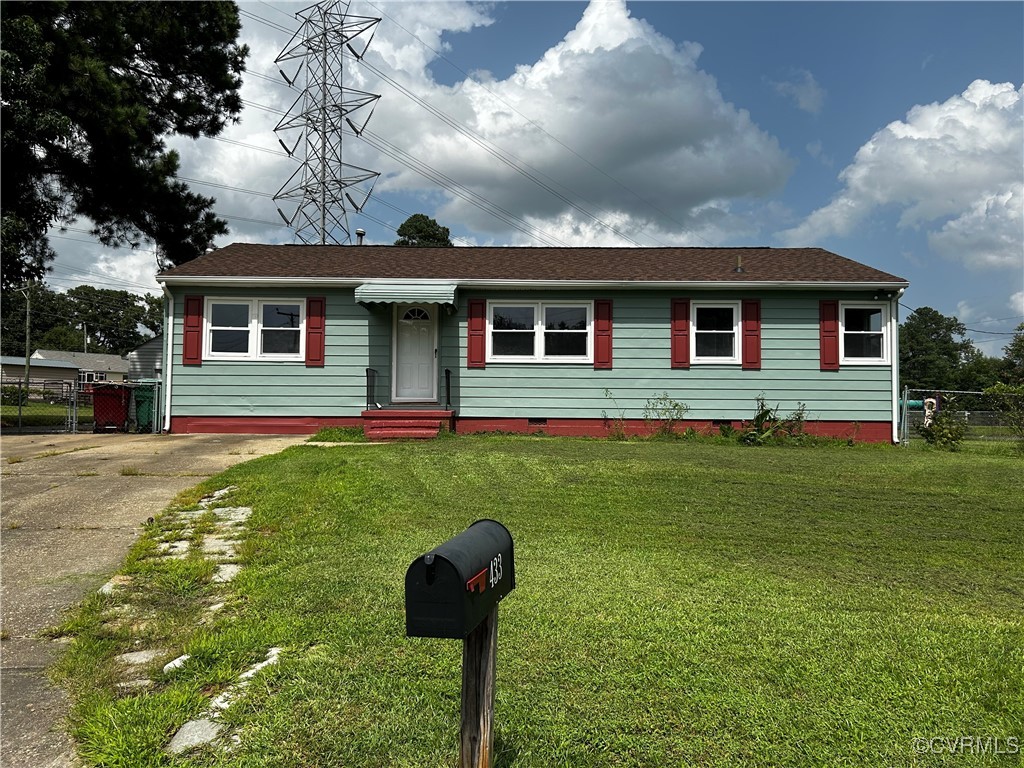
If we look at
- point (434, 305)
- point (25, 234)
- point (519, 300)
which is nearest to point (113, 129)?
point (25, 234)

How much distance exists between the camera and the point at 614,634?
3.15 meters

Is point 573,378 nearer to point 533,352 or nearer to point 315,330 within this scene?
point 533,352

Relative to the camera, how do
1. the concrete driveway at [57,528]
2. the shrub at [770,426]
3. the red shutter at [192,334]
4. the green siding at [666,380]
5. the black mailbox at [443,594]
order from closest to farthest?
the black mailbox at [443,594]
the concrete driveway at [57,528]
the shrub at [770,426]
the red shutter at [192,334]
the green siding at [666,380]

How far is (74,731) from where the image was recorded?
91.8 inches

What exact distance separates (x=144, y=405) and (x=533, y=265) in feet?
26.6

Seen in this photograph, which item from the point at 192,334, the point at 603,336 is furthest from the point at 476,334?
the point at 192,334

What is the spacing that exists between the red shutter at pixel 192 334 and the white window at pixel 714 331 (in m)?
9.31

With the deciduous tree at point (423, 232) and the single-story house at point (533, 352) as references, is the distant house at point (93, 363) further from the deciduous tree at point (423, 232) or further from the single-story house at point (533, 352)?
the single-story house at point (533, 352)

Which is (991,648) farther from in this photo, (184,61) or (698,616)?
(184,61)

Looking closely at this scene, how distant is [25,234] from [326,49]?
18.7 m

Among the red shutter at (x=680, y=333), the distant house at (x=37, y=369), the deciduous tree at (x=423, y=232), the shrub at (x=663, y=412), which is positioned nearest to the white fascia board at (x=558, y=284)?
the red shutter at (x=680, y=333)

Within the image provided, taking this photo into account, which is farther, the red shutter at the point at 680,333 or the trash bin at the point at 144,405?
the trash bin at the point at 144,405

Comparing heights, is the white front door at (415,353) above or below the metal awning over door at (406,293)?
below

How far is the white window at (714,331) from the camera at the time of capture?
41.6ft
